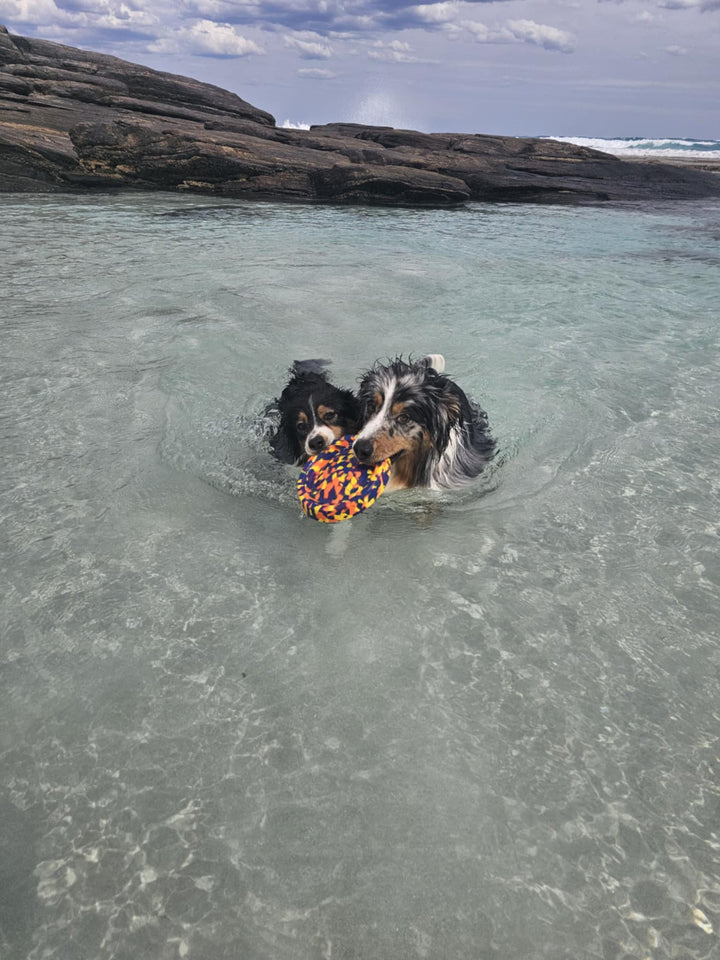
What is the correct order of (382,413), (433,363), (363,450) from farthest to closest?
1. (433,363)
2. (382,413)
3. (363,450)

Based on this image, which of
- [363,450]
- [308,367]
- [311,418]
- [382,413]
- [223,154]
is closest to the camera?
[363,450]

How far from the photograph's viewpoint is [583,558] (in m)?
4.35

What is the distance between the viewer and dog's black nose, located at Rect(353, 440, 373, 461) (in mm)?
4188

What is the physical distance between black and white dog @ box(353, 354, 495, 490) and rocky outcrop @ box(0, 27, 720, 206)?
931 inches

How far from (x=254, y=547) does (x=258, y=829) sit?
6.84 ft

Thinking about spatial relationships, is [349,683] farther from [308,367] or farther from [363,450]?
[308,367]

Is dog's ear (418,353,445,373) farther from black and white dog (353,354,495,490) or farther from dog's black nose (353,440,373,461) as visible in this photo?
dog's black nose (353,440,373,461)

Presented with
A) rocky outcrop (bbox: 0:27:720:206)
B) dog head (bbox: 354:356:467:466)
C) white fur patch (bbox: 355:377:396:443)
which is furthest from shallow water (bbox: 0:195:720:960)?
rocky outcrop (bbox: 0:27:720:206)

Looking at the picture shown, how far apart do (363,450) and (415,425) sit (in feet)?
1.72

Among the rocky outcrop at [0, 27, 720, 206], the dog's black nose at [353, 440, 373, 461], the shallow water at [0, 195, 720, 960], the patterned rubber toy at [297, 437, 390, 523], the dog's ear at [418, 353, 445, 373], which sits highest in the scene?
the rocky outcrop at [0, 27, 720, 206]

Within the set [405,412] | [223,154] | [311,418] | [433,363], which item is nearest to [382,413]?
[405,412]

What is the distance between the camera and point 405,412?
4449mm

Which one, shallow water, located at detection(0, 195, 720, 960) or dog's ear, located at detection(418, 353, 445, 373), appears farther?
dog's ear, located at detection(418, 353, 445, 373)

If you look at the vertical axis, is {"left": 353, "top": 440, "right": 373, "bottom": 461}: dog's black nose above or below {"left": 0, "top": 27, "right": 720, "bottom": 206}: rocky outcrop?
below
